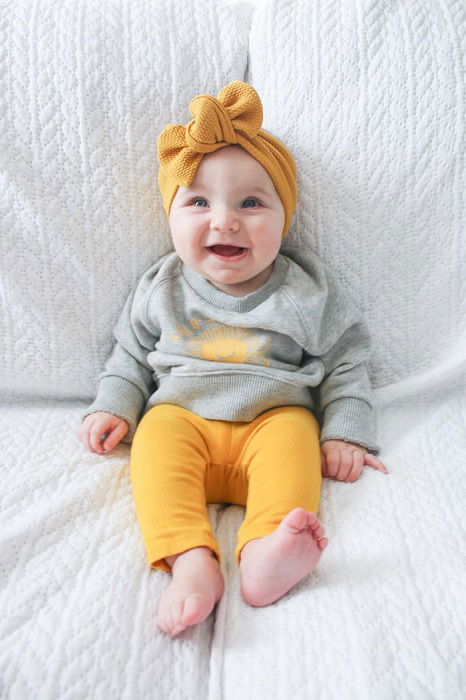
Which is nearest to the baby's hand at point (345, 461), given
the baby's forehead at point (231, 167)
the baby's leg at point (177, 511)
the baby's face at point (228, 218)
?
the baby's leg at point (177, 511)

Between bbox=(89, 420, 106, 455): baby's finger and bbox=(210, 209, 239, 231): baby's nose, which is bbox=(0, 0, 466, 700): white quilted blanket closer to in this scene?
bbox=(89, 420, 106, 455): baby's finger

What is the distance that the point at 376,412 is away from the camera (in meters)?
1.13

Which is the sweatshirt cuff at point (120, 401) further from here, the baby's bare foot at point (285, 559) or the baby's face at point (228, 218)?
the baby's bare foot at point (285, 559)

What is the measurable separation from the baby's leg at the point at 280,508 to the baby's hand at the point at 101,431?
214 mm

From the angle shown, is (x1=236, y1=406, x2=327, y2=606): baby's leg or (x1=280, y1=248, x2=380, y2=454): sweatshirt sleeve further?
(x1=280, y1=248, x2=380, y2=454): sweatshirt sleeve

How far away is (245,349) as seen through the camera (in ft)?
3.43

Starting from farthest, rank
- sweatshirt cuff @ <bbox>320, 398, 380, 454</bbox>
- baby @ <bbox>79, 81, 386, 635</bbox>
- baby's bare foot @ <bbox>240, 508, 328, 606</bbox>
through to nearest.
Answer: sweatshirt cuff @ <bbox>320, 398, 380, 454</bbox>, baby @ <bbox>79, 81, 386, 635</bbox>, baby's bare foot @ <bbox>240, 508, 328, 606</bbox>

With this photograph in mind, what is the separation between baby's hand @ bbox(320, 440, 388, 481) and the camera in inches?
38.7

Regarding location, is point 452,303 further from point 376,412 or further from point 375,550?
point 375,550

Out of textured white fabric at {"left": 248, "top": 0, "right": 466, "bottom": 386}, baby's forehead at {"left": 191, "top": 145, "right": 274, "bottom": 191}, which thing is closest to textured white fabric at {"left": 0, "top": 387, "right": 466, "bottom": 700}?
textured white fabric at {"left": 248, "top": 0, "right": 466, "bottom": 386}

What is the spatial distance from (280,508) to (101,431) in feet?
1.08

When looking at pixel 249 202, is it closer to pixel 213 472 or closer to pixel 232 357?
pixel 232 357

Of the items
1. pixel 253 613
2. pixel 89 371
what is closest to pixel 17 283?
pixel 89 371

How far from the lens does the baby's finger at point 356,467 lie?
976 millimetres
